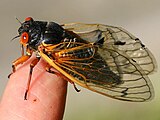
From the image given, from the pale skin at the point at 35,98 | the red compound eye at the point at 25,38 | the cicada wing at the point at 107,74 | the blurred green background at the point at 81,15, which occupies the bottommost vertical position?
the pale skin at the point at 35,98

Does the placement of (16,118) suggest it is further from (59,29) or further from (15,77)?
(59,29)

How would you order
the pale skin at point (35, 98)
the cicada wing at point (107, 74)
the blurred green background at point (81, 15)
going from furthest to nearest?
the blurred green background at point (81, 15)
the cicada wing at point (107, 74)
the pale skin at point (35, 98)

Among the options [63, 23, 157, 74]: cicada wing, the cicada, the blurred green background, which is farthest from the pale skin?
the blurred green background

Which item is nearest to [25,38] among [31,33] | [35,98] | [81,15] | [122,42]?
[31,33]

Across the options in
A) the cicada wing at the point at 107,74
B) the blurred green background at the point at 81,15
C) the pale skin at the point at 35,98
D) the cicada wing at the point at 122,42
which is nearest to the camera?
the pale skin at the point at 35,98

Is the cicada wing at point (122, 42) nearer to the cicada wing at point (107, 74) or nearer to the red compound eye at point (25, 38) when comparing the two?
the cicada wing at point (107, 74)

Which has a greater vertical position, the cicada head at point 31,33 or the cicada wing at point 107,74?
the cicada head at point 31,33

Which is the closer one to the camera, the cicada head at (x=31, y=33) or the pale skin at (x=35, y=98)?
the pale skin at (x=35, y=98)

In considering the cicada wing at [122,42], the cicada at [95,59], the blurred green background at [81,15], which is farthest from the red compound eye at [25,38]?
the blurred green background at [81,15]
